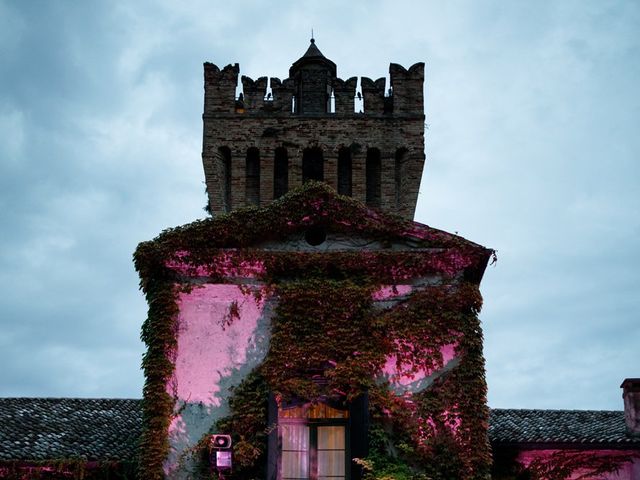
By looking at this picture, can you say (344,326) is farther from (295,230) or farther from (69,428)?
(69,428)

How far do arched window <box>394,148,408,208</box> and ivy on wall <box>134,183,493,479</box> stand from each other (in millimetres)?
15052

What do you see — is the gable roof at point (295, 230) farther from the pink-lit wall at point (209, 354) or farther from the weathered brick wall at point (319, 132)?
the weathered brick wall at point (319, 132)

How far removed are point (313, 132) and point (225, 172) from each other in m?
3.18

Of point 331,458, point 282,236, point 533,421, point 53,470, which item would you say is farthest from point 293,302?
point 533,421

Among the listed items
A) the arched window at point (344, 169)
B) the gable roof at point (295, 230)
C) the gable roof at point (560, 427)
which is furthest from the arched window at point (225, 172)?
the gable roof at point (295, 230)

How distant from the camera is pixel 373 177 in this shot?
33.2 m

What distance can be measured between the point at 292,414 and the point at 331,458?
3.11 feet

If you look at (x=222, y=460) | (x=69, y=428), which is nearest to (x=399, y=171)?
(x=69, y=428)

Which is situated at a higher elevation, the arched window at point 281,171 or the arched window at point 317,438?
the arched window at point 281,171

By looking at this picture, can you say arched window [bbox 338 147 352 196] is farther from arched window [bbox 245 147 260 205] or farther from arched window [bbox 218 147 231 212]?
arched window [bbox 218 147 231 212]

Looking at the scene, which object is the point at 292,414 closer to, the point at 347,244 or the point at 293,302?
the point at 293,302

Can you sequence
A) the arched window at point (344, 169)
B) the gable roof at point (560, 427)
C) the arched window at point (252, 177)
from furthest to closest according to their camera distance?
the arched window at point (344, 169)
the arched window at point (252, 177)
the gable roof at point (560, 427)

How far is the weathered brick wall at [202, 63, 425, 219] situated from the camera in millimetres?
32562

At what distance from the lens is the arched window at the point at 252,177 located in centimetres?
3281
